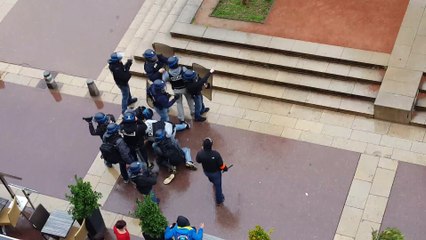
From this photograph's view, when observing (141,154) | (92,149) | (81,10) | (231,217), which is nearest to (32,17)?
(81,10)

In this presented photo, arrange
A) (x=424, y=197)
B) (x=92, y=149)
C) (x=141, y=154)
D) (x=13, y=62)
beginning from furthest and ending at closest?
(x=13, y=62)
(x=92, y=149)
(x=141, y=154)
(x=424, y=197)

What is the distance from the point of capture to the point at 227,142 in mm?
15172

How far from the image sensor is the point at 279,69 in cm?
1606

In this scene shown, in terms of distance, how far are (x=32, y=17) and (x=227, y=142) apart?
7673mm

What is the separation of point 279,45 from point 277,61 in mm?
423

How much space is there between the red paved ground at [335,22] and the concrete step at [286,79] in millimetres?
1022

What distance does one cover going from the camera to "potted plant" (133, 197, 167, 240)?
39.2 ft

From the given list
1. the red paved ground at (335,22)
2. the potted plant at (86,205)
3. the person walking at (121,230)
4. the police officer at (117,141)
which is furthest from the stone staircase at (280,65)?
the person walking at (121,230)

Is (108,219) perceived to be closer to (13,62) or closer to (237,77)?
(237,77)

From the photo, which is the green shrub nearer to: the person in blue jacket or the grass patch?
the person in blue jacket

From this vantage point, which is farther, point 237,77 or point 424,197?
point 237,77

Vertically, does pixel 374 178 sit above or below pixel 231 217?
above

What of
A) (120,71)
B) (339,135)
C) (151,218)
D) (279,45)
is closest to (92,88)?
(120,71)

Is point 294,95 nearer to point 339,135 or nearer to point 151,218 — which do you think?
point 339,135
